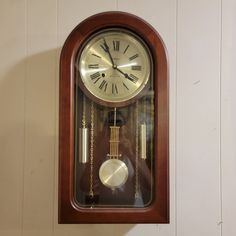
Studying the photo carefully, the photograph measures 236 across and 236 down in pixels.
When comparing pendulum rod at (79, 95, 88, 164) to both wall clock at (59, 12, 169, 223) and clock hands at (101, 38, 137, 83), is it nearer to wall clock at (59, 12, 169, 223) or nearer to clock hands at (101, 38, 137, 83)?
wall clock at (59, 12, 169, 223)

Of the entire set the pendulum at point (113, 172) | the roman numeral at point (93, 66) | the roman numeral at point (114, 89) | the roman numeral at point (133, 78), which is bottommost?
the pendulum at point (113, 172)

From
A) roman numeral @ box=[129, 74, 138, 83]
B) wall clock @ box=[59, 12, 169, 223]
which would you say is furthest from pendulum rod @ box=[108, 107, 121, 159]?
roman numeral @ box=[129, 74, 138, 83]

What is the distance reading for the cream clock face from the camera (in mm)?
733

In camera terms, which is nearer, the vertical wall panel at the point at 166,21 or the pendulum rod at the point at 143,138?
the pendulum rod at the point at 143,138
